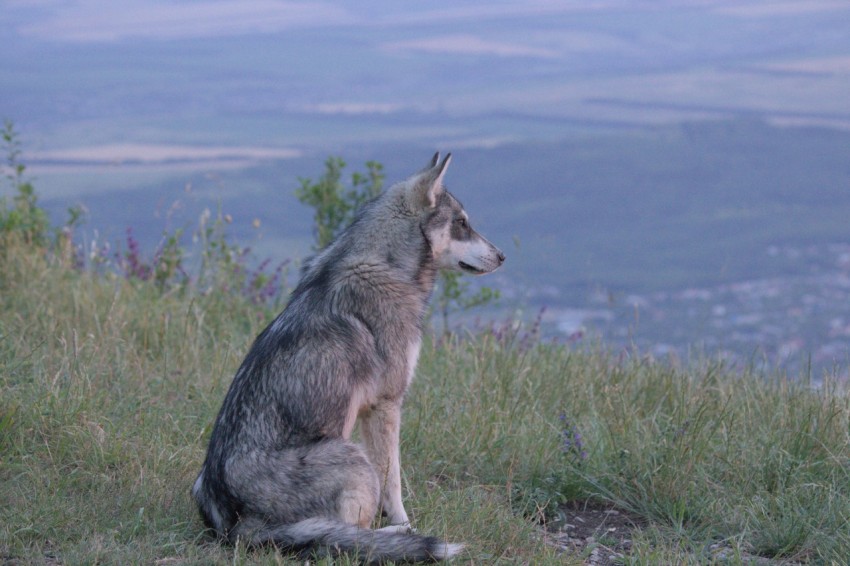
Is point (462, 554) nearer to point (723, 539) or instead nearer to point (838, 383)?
point (723, 539)

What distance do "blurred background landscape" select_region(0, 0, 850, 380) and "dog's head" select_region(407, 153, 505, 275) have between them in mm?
2540

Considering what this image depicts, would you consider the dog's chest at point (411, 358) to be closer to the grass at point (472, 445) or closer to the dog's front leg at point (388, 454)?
the dog's front leg at point (388, 454)

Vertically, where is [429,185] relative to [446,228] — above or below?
above

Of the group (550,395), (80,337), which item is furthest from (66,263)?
(550,395)

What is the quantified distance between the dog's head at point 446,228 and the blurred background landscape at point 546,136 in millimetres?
2540

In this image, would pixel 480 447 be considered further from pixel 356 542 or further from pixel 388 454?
pixel 356 542

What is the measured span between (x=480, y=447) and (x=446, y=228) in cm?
141

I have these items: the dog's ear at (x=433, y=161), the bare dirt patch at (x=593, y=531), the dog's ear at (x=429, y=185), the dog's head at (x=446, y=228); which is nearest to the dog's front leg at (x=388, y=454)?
the bare dirt patch at (x=593, y=531)

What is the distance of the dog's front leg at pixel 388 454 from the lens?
4715 millimetres

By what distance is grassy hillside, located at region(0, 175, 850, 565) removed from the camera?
4598mm

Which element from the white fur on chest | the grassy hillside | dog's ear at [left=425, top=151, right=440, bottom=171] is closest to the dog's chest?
the white fur on chest

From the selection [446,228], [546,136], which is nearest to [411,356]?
[446,228]

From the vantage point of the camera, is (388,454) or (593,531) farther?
(593,531)

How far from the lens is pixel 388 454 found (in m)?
4.74
